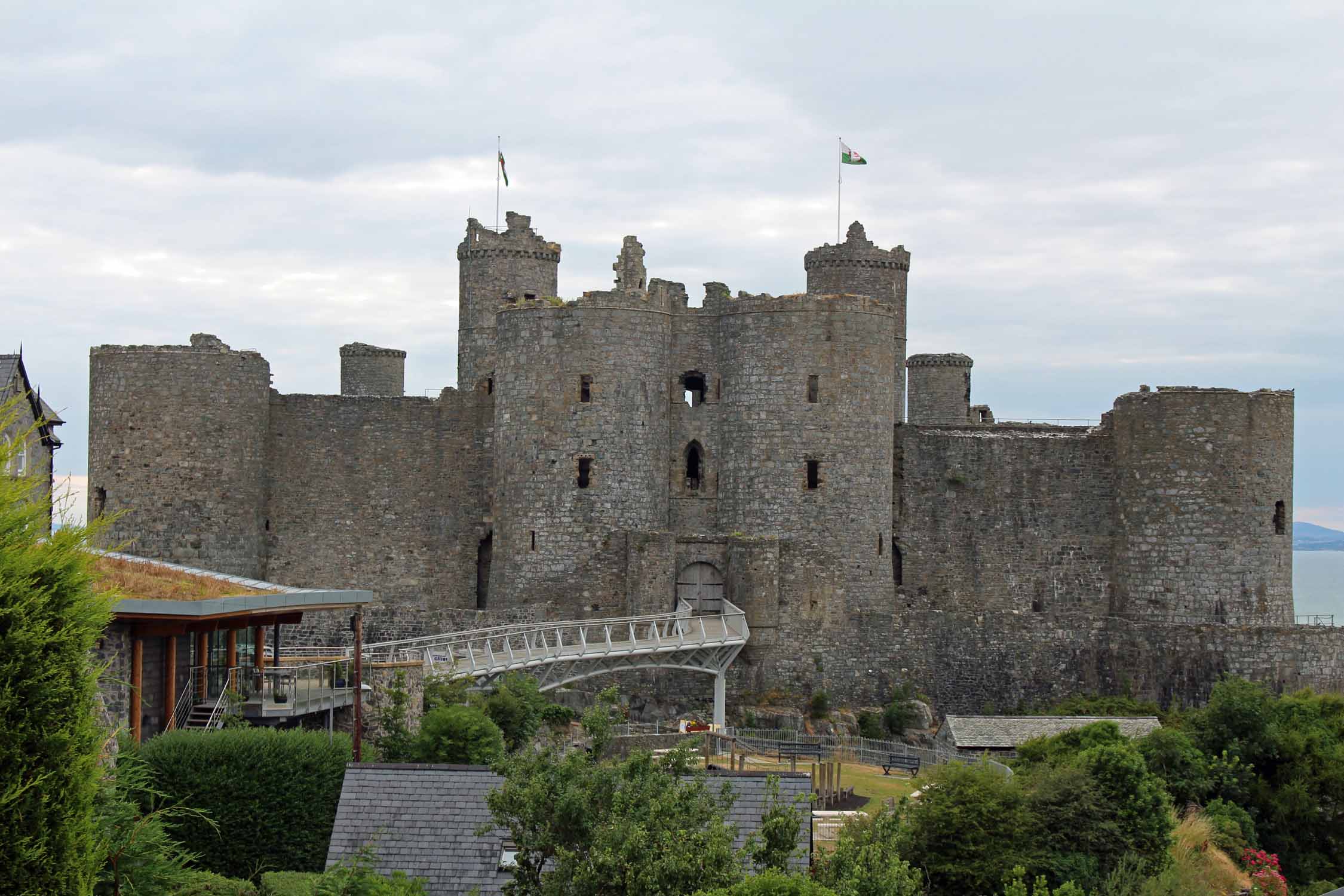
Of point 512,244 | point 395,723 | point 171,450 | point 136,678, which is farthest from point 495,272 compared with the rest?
point 136,678

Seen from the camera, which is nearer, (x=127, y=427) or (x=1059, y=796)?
(x=1059, y=796)

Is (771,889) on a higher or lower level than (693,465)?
lower

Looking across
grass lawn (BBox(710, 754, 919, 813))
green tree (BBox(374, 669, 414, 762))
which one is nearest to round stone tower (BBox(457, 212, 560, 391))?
grass lawn (BBox(710, 754, 919, 813))

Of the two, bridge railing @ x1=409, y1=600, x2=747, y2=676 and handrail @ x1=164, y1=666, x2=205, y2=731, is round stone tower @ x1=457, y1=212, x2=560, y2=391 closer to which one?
bridge railing @ x1=409, y1=600, x2=747, y2=676

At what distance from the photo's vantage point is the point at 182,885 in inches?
611

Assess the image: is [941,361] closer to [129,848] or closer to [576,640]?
[576,640]

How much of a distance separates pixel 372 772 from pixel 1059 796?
35.6ft

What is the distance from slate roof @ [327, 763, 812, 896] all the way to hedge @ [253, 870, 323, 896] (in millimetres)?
877

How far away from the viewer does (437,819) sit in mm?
20516

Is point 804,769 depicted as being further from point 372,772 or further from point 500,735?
point 372,772

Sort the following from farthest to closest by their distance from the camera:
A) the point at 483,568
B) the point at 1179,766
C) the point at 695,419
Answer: the point at 483,568 < the point at 695,419 < the point at 1179,766

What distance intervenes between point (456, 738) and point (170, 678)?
444cm

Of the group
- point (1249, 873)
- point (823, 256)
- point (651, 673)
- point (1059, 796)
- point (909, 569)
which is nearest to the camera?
point (1059, 796)

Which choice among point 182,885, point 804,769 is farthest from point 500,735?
point 182,885
